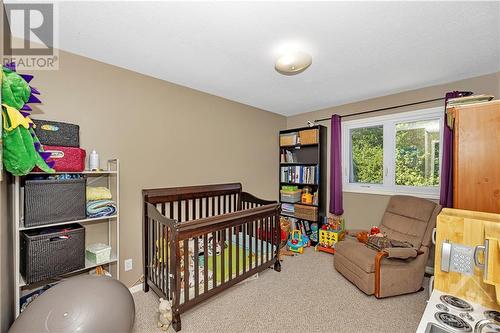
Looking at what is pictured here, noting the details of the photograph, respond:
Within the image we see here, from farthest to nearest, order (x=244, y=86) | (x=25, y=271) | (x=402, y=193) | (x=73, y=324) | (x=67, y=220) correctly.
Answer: (x=402, y=193) → (x=244, y=86) → (x=67, y=220) → (x=25, y=271) → (x=73, y=324)

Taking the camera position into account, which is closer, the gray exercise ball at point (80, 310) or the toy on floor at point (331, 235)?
the gray exercise ball at point (80, 310)

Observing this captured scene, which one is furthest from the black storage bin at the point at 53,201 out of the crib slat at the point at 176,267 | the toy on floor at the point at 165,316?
the toy on floor at the point at 165,316

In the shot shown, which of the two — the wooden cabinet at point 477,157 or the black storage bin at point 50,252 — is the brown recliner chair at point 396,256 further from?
the black storage bin at point 50,252

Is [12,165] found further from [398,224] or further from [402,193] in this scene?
[402,193]

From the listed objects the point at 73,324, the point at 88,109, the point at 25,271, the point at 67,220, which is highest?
the point at 88,109

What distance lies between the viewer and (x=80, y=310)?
1273mm

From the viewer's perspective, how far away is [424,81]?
8.63ft

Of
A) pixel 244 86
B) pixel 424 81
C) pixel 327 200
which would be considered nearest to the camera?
pixel 424 81

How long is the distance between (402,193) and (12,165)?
13.1 ft

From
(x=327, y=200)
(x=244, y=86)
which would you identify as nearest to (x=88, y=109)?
(x=244, y=86)

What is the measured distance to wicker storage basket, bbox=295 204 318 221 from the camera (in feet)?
11.8

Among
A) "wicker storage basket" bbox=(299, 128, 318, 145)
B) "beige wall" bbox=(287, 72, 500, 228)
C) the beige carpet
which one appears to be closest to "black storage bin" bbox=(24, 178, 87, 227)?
the beige carpet

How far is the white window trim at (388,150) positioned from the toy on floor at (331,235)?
1.88ft

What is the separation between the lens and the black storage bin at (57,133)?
67.7 inches
